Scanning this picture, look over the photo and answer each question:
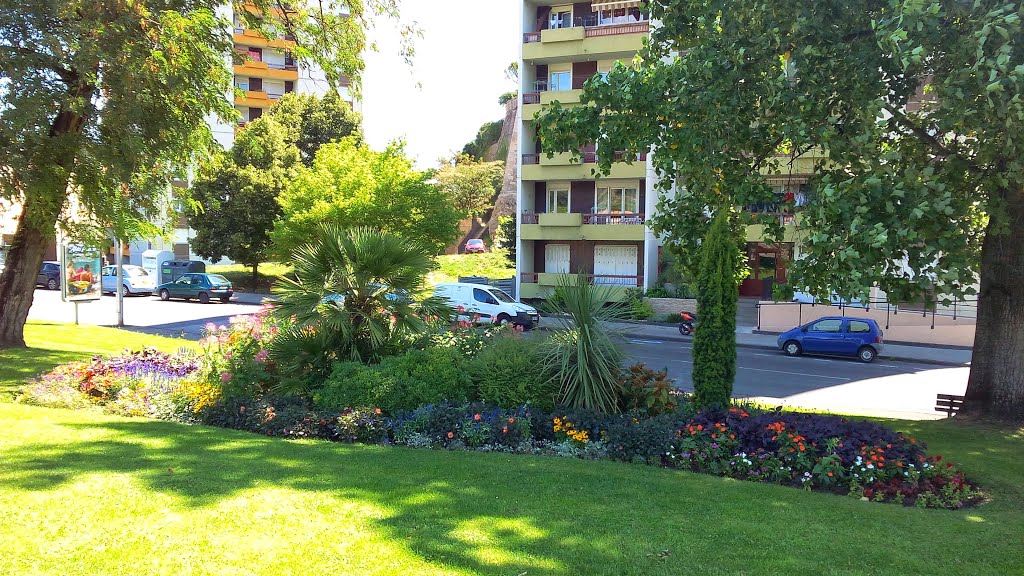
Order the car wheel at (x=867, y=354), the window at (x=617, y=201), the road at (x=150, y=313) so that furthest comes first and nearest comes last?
the window at (x=617, y=201), the road at (x=150, y=313), the car wheel at (x=867, y=354)

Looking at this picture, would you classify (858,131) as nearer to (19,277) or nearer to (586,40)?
(19,277)

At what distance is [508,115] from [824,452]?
7386 cm

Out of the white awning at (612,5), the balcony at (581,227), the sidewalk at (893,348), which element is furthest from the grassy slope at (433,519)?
the white awning at (612,5)

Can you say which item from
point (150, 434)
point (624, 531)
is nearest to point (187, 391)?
point (150, 434)

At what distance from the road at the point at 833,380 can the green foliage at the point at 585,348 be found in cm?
419

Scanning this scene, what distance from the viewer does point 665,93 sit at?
1081 cm

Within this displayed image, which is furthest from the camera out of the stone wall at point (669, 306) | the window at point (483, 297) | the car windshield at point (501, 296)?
the stone wall at point (669, 306)

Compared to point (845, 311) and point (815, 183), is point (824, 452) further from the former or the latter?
point (845, 311)

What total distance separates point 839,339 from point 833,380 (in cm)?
501

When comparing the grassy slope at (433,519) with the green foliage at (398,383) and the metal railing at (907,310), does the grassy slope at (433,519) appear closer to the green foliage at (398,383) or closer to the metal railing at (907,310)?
the green foliage at (398,383)

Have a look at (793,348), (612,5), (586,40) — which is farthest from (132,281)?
(793,348)

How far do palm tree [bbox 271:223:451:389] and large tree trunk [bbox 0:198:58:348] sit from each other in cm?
902

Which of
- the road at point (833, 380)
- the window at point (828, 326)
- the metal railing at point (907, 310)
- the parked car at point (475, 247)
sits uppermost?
the parked car at point (475, 247)

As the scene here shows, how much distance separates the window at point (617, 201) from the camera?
1443 inches
